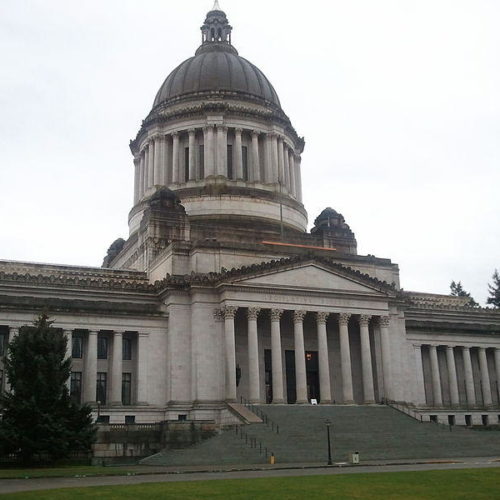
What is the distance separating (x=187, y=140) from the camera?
8244cm

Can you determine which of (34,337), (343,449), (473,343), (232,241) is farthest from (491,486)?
(473,343)

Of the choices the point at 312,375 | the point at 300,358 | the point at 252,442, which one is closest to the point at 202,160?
the point at 312,375

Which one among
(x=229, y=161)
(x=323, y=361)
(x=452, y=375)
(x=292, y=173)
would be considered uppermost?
(x=292, y=173)

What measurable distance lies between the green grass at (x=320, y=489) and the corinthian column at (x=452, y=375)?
139 feet

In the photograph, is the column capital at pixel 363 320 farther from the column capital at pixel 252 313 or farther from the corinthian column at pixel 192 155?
the corinthian column at pixel 192 155

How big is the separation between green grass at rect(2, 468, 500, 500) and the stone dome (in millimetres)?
61704

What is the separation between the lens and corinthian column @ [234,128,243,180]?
79625mm

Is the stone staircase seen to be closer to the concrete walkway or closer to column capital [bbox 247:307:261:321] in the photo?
the concrete walkway

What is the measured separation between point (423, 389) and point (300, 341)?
16.8 meters

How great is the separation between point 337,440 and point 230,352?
13.5 m

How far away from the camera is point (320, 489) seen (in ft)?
82.4

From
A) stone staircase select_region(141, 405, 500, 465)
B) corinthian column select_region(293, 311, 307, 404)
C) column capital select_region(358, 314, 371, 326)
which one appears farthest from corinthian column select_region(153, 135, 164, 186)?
stone staircase select_region(141, 405, 500, 465)

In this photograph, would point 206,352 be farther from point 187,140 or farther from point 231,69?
point 231,69

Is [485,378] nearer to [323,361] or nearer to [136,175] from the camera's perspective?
[323,361]
